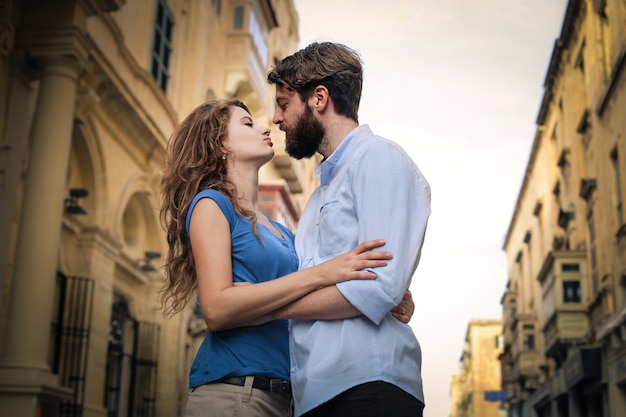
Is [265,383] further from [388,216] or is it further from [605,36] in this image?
[605,36]

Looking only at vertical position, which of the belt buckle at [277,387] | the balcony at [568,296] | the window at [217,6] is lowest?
the belt buckle at [277,387]

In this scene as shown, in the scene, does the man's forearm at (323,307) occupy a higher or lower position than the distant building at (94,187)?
lower

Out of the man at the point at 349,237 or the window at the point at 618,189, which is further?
the window at the point at 618,189

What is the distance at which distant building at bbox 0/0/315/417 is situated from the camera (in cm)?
1080

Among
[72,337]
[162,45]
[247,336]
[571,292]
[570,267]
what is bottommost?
[247,336]

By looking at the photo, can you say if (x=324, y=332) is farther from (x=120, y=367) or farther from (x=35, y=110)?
(x=120, y=367)

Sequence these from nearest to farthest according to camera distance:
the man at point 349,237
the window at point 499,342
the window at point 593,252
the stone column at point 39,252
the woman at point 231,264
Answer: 1. the man at point 349,237
2. the woman at point 231,264
3. the stone column at point 39,252
4. the window at point 593,252
5. the window at point 499,342

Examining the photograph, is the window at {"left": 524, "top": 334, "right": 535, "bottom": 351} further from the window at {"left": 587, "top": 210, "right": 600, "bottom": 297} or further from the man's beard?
the man's beard

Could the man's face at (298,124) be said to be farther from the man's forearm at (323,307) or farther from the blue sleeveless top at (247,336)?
the man's forearm at (323,307)

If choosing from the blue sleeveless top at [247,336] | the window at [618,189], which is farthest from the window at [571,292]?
the blue sleeveless top at [247,336]

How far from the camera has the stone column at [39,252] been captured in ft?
33.2

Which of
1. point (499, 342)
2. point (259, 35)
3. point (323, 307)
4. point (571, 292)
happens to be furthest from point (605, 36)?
point (499, 342)

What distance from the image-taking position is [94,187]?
49.0 ft

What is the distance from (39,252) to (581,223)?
1644cm
